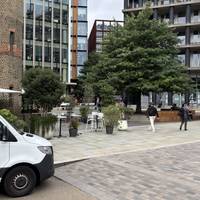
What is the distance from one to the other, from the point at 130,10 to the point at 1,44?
4128cm

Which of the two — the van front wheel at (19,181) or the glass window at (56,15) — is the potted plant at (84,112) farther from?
the glass window at (56,15)

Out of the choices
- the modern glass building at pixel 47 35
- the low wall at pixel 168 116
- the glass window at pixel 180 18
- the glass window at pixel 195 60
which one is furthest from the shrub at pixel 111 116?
the modern glass building at pixel 47 35

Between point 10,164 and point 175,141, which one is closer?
point 10,164

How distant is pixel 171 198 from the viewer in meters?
8.15

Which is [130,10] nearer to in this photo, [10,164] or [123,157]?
[123,157]

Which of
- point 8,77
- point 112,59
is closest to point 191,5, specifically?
point 112,59

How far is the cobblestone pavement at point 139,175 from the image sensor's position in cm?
853

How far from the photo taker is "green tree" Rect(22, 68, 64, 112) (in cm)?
2208

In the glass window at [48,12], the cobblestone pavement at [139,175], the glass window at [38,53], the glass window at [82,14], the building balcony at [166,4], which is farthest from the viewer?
the glass window at [82,14]

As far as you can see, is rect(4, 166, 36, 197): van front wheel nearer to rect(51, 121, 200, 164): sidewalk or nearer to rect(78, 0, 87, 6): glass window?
rect(51, 121, 200, 164): sidewalk

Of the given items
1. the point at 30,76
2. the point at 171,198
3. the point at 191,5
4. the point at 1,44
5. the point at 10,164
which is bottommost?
the point at 171,198

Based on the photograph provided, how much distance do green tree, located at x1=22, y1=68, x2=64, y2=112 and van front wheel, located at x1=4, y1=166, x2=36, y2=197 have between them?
1370cm

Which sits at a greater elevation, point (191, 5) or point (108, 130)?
point (191, 5)

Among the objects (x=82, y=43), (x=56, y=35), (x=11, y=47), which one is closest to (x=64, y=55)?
(x=56, y=35)
